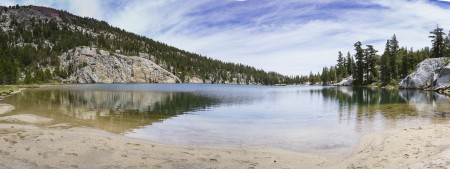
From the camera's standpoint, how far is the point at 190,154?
17.0 m

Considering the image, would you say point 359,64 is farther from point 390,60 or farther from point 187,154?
point 187,154

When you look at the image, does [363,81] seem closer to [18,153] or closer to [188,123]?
[188,123]

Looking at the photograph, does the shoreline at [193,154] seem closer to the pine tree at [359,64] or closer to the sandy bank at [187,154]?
the sandy bank at [187,154]

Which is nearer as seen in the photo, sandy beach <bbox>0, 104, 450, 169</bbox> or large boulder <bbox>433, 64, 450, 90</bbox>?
sandy beach <bbox>0, 104, 450, 169</bbox>

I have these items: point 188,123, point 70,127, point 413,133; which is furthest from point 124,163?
point 413,133

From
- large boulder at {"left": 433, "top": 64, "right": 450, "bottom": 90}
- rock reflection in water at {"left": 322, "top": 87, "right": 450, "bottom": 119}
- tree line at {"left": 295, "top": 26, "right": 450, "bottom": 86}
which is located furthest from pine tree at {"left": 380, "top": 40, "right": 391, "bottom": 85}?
rock reflection in water at {"left": 322, "top": 87, "right": 450, "bottom": 119}

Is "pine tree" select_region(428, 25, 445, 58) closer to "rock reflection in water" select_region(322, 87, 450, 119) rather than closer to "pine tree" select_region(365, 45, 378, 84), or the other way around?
"pine tree" select_region(365, 45, 378, 84)

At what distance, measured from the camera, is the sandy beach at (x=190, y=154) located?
14.2 metres

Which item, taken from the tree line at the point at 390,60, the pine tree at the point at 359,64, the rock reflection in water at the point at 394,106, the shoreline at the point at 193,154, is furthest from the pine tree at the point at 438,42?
the shoreline at the point at 193,154

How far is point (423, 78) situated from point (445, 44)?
2679cm

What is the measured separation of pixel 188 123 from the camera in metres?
30.8

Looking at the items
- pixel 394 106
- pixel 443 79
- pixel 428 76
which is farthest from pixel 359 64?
pixel 394 106

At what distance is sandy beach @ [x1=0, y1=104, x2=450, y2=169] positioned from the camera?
560 inches

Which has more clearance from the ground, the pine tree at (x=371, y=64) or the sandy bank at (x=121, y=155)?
the pine tree at (x=371, y=64)
